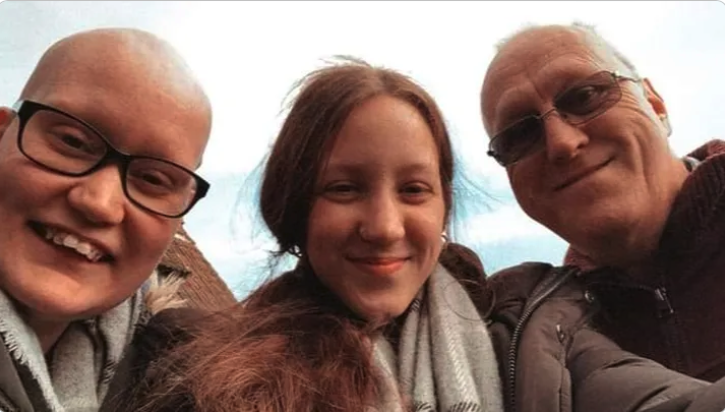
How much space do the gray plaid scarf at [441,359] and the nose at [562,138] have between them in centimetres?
12

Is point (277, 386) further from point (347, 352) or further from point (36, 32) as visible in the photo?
point (36, 32)

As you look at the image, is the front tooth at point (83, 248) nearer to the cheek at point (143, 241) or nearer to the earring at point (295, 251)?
the cheek at point (143, 241)

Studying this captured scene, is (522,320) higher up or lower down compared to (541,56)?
lower down

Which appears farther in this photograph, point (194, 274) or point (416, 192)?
point (194, 274)

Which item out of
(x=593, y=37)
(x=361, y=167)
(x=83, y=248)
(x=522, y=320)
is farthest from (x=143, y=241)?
(x=593, y=37)

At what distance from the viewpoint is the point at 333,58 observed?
63 cm

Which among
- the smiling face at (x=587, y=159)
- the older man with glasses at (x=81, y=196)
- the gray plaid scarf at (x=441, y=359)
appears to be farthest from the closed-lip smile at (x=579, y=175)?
the older man with glasses at (x=81, y=196)

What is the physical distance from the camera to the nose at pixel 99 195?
483 millimetres

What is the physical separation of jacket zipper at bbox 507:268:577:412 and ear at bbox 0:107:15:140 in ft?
1.11

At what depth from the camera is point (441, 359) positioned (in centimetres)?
53

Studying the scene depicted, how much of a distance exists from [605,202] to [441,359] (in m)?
0.15

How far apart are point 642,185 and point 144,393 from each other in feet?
1.17

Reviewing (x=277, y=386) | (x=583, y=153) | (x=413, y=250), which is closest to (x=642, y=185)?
(x=583, y=153)

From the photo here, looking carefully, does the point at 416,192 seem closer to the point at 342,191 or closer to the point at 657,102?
the point at 342,191
